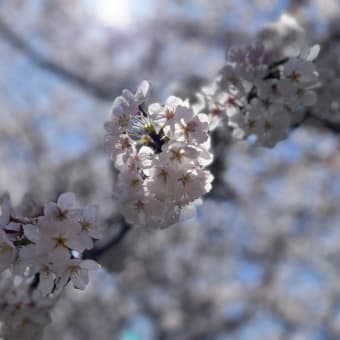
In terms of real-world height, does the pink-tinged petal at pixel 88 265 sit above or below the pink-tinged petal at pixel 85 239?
below

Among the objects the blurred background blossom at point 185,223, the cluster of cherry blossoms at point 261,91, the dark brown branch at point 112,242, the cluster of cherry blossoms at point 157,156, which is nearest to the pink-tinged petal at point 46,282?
the cluster of cherry blossoms at point 157,156

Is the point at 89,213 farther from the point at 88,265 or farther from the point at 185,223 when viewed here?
the point at 185,223

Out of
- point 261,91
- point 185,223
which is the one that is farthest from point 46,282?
point 185,223

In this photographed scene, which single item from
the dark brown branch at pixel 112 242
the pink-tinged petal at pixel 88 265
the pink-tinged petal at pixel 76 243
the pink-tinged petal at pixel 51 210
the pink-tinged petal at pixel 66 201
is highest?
the dark brown branch at pixel 112 242

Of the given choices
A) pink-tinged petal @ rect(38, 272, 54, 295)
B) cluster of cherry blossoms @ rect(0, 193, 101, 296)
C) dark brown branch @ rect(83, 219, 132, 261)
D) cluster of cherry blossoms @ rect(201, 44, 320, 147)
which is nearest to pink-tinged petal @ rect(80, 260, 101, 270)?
cluster of cherry blossoms @ rect(0, 193, 101, 296)

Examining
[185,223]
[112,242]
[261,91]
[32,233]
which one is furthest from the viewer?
[185,223]

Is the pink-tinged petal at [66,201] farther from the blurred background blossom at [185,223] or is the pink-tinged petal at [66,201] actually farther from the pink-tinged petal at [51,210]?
the blurred background blossom at [185,223]

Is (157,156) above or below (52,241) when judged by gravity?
above

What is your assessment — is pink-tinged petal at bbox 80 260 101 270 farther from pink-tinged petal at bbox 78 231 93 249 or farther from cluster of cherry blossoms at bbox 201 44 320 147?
cluster of cherry blossoms at bbox 201 44 320 147
